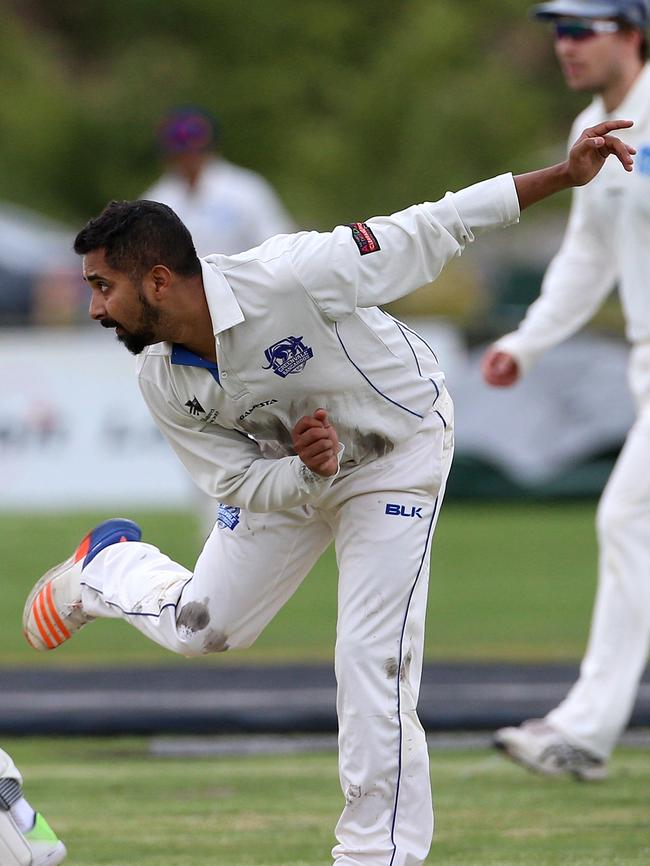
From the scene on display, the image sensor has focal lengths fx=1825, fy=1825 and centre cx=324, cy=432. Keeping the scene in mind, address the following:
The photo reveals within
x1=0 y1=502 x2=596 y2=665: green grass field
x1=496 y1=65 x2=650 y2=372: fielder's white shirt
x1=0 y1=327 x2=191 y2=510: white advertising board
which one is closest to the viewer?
x1=496 y1=65 x2=650 y2=372: fielder's white shirt

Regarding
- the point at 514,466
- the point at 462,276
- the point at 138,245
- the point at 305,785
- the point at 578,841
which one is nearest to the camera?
the point at 138,245

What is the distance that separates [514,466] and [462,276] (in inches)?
341

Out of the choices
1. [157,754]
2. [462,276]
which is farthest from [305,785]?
[462,276]

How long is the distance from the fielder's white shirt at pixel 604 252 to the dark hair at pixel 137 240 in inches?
92.1

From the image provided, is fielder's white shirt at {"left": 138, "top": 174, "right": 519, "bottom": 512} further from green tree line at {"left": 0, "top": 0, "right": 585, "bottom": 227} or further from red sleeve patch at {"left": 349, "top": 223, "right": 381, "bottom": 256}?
green tree line at {"left": 0, "top": 0, "right": 585, "bottom": 227}

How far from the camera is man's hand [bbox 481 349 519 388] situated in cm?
669

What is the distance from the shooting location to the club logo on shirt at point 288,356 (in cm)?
456

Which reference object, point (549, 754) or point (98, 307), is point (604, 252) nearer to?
point (549, 754)

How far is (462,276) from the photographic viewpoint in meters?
22.8

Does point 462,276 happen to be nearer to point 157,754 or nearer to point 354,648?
point 157,754

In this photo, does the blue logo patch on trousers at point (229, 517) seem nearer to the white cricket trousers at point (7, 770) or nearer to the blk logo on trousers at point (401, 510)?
the blk logo on trousers at point (401, 510)

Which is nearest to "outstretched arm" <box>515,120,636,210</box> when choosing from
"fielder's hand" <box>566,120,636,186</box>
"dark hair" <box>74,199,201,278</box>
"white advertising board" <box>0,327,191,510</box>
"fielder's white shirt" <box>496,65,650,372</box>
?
"fielder's hand" <box>566,120,636,186</box>

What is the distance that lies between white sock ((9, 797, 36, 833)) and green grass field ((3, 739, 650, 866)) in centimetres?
56

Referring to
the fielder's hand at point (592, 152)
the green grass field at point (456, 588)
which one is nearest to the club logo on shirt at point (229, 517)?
the fielder's hand at point (592, 152)
